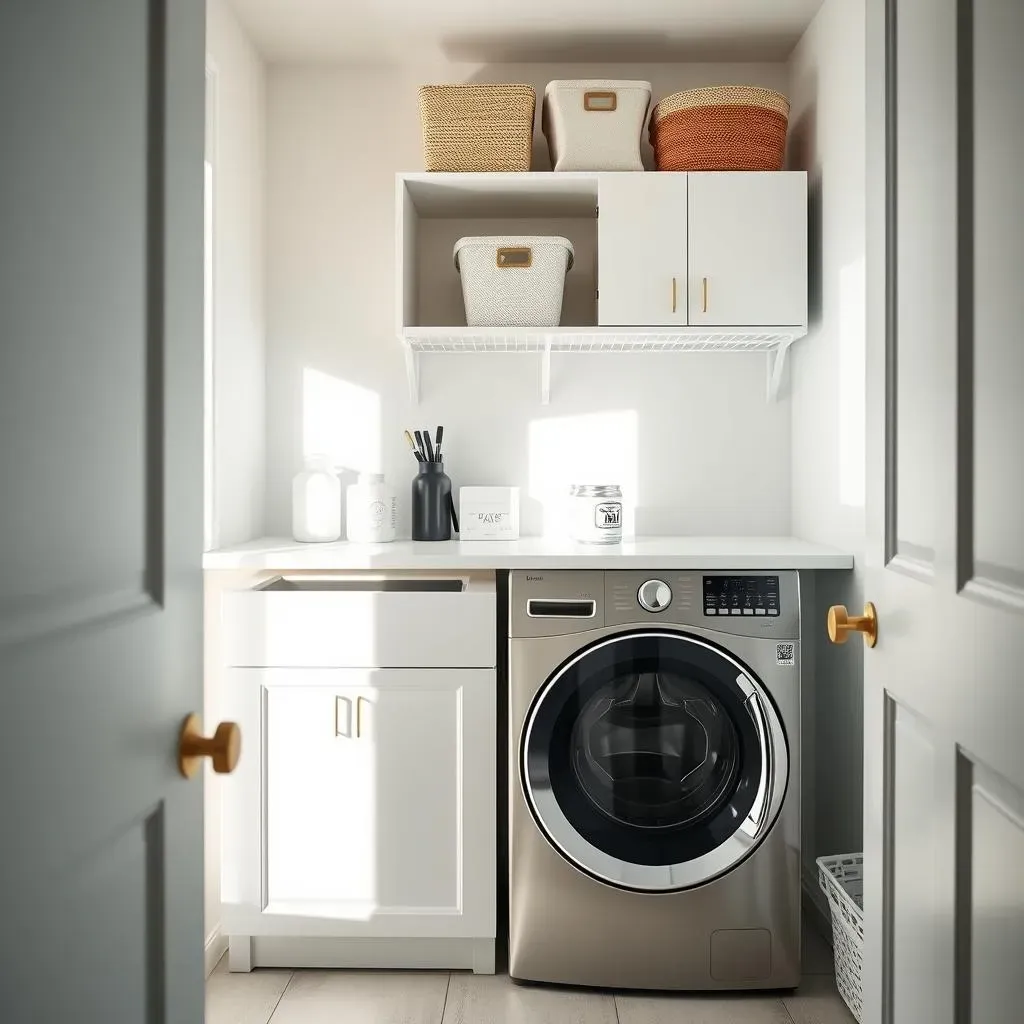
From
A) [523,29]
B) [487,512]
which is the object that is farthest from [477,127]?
[487,512]

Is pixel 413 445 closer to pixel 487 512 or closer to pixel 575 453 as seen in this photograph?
pixel 487 512

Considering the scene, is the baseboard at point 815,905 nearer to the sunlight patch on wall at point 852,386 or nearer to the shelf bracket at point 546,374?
the sunlight patch on wall at point 852,386

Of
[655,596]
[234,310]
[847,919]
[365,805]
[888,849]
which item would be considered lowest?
[847,919]

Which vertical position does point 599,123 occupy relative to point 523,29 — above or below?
below

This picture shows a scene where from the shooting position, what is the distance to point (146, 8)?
70 centimetres

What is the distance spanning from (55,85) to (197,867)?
2.18ft

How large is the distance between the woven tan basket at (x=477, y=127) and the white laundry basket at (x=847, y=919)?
1964 millimetres

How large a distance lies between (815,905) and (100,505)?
227cm

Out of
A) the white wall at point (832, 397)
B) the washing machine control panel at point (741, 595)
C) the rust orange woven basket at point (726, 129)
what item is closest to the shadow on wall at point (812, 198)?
the white wall at point (832, 397)

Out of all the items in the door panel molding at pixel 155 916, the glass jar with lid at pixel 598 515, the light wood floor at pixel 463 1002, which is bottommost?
the light wood floor at pixel 463 1002

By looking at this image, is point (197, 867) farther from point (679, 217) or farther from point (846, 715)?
point (679, 217)

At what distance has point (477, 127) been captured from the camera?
7.53 feet

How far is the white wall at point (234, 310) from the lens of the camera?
7.02 ft

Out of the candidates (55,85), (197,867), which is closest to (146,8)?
(55,85)
